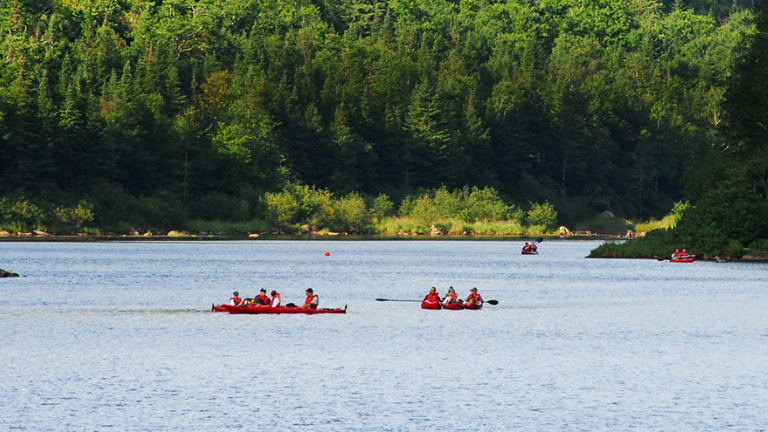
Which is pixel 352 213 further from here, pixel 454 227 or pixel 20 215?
pixel 20 215

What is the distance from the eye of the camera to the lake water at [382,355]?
3500cm

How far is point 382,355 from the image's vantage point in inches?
1843

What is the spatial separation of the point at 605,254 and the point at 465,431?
83261 mm

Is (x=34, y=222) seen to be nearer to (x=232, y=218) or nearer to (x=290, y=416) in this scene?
(x=232, y=218)

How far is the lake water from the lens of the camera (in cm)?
3500

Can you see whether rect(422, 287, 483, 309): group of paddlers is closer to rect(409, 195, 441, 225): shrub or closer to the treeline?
the treeline

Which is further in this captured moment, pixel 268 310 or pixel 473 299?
pixel 473 299

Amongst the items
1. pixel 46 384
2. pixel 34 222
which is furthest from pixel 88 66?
pixel 46 384

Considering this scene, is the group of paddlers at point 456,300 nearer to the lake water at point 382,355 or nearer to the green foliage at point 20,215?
the lake water at point 382,355

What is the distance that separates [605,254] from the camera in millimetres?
114125

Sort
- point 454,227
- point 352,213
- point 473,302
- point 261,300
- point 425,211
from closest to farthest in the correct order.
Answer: point 261,300, point 473,302, point 352,213, point 425,211, point 454,227

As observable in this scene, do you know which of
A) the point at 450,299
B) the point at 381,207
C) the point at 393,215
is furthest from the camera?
the point at 393,215

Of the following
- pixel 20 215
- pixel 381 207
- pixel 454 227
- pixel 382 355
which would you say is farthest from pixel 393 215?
pixel 382 355

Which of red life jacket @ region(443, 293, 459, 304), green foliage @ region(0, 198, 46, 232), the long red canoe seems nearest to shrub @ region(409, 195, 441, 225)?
green foliage @ region(0, 198, 46, 232)
